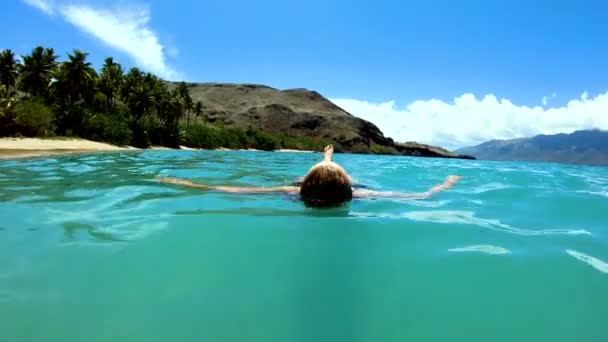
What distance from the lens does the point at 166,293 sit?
2.24 m

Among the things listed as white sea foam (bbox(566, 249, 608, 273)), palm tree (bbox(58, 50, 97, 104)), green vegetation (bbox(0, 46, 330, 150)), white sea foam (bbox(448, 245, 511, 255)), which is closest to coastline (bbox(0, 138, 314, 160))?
green vegetation (bbox(0, 46, 330, 150))

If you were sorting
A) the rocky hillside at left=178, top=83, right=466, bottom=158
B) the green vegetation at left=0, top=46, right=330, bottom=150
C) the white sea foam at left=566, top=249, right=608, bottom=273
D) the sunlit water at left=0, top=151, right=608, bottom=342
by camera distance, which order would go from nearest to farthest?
the sunlit water at left=0, top=151, right=608, bottom=342 → the white sea foam at left=566, top=249, right=608, bottom=273 → the green vegetation at left=0, top=46, right=330, bottom=150 → the rocky hillside at left=178, top=83, right=466, bottom=158

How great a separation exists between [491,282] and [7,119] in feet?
135

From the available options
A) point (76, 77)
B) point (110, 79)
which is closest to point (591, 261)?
point (76, 77)

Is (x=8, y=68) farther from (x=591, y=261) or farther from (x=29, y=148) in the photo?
(x=591, y=261)

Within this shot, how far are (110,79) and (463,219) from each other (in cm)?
6345

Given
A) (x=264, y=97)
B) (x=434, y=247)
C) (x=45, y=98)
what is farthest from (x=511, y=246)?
(x=264, y=97)

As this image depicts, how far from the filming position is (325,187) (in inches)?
191

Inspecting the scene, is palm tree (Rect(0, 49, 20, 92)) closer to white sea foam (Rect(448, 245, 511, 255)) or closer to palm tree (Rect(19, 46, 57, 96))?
palm tree (Rect(19, 46, 57, 96))

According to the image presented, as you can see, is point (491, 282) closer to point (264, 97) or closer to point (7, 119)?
point (7, 119)

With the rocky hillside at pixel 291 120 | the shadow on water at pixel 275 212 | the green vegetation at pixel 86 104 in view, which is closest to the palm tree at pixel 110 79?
the green vegetation at pixel 86 104

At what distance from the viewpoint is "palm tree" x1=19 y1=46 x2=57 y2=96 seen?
4900 centimetres

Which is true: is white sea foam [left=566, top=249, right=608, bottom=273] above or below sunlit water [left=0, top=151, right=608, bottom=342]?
above

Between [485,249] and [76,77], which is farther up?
[76,77]
